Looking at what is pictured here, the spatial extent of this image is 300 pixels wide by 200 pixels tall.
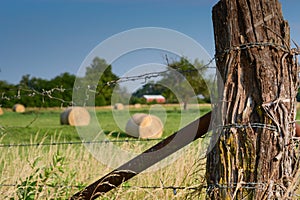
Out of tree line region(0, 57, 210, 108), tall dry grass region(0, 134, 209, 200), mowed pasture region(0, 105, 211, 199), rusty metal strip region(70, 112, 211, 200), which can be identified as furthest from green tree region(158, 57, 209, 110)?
tall dry grass region(0, 134, 209, 200)

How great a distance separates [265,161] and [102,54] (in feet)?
3.82

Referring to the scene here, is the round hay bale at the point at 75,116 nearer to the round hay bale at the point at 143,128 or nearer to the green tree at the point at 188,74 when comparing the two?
the round hay bale at the point at 143,128

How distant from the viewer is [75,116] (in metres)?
18.0

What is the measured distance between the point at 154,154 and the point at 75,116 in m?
16.0

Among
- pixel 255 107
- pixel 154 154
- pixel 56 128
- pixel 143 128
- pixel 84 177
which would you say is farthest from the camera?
pixel 56 128

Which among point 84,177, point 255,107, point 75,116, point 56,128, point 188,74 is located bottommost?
point 84,177

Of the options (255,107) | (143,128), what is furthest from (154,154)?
(143,128)

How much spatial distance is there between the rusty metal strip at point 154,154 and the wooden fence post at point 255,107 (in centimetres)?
13

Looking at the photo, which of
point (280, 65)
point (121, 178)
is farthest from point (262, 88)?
point (121, 178)

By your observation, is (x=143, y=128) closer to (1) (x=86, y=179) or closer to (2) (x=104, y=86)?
(1) (x=86, y=179)

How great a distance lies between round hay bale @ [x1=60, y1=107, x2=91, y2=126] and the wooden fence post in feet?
50.5

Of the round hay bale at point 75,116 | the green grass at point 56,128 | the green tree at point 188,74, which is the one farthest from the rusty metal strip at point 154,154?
the round hay bale at point 75,116

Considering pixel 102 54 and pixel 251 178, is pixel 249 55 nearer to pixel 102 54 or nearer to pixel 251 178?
pixel 251 178

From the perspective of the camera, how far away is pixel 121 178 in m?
2.40
